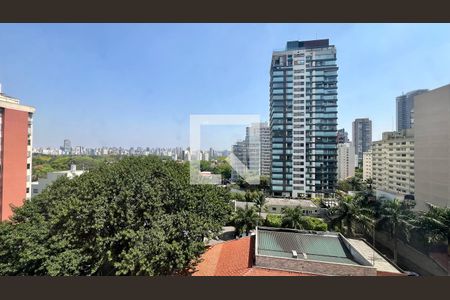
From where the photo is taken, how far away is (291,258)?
3.85 metres

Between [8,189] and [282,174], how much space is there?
15.9 metres

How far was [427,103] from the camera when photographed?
10.8m

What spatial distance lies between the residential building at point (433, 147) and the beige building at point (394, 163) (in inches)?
225

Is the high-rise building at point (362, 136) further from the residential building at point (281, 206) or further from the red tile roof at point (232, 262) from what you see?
the red tile roof at point (232, 262)

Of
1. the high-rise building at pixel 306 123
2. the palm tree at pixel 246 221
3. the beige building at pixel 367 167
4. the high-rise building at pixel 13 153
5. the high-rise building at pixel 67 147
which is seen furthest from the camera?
the high-rise building at pixel 67 147

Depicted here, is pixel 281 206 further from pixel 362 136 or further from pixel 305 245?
pixel 362 136

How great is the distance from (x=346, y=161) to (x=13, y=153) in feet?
95.6

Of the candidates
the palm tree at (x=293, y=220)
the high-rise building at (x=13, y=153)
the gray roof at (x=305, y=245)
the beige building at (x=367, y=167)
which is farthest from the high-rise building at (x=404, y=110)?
the high-rise building at (x=13, y=153)

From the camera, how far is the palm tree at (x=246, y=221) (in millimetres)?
8117

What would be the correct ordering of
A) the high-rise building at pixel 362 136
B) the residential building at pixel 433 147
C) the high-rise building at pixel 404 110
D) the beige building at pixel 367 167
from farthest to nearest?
the high-rise building at pixel 362 136 → the beige building at pixel 367 167 → the high-rise building at pixel 404 110 → the residential building at pixel 433 147

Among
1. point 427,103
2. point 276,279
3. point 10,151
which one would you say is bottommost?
point 276,279

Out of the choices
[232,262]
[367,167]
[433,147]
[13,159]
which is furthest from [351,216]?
[367,167]

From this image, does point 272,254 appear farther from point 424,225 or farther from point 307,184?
point 307,184

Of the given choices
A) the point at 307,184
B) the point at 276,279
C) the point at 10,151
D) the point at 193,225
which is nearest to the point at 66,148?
the point at 10,151
